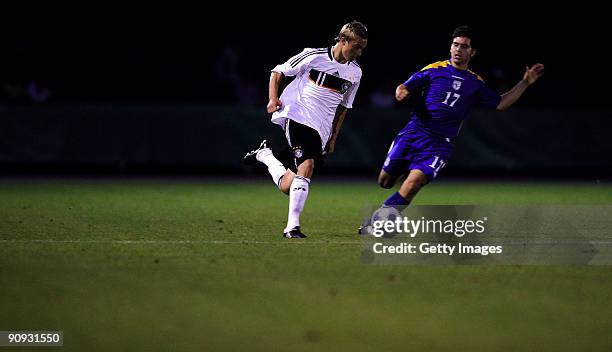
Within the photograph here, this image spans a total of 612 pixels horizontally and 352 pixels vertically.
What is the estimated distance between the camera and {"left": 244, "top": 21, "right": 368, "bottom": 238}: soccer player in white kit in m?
10.8

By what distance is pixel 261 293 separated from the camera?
23.8ft

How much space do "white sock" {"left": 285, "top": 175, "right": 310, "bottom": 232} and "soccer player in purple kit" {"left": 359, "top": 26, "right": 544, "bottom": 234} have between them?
2.51 ft

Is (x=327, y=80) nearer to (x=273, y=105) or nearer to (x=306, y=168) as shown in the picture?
(x=273, y=105)

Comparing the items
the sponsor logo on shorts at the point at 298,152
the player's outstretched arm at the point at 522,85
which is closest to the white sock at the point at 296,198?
the sponsor logo on shorts at the point at 298,152

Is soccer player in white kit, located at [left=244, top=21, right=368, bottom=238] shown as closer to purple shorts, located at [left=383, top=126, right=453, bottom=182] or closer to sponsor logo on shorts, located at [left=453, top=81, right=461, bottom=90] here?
purple shorts, located at [left=383, top=126, right=453, bottom=182]

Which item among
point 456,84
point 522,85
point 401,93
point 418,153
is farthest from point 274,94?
point 522,85

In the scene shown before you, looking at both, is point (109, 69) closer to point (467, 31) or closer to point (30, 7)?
point (30, 7)

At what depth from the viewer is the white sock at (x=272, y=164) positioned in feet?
36.5

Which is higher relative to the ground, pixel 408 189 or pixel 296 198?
pixel 408 189

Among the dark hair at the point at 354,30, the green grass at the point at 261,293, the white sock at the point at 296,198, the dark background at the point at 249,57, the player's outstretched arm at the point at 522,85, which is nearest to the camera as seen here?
the green grass at the point at 261,293

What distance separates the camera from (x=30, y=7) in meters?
26.1

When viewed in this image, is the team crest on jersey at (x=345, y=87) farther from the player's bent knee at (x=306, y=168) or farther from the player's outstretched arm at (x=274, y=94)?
the player's bent knee at (x=306, y=168)

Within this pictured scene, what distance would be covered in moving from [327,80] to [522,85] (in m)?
1.91

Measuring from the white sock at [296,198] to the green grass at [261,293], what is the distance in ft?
1.00
